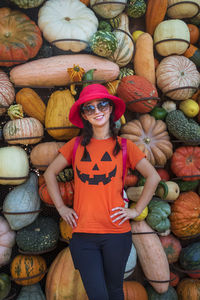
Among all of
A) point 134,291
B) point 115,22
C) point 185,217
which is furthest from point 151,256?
point 115,22

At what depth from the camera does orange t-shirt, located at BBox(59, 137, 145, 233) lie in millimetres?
1704

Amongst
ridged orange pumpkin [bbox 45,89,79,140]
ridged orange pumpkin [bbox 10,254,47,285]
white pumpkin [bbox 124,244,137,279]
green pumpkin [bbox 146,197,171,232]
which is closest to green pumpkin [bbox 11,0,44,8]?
ridged orange pumpkin [bbox 45,89,79,140]

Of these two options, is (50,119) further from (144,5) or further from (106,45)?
(144,5)

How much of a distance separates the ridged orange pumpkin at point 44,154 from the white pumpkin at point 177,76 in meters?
1.30

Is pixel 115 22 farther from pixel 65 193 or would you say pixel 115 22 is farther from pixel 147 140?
pixel 65 193

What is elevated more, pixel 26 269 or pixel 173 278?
pixel 26 269

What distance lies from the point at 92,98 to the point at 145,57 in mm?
1182

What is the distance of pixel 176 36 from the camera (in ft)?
8.37

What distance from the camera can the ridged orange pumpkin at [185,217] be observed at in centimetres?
249

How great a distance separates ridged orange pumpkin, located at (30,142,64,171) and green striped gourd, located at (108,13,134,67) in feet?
3.56

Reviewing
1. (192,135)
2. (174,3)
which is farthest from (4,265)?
(174,3)

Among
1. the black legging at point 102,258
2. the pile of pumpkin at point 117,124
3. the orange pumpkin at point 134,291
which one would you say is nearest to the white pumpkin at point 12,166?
the pile of pumpkin at point 117,124

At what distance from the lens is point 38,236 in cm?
220

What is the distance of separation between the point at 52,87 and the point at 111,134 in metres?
0.94
